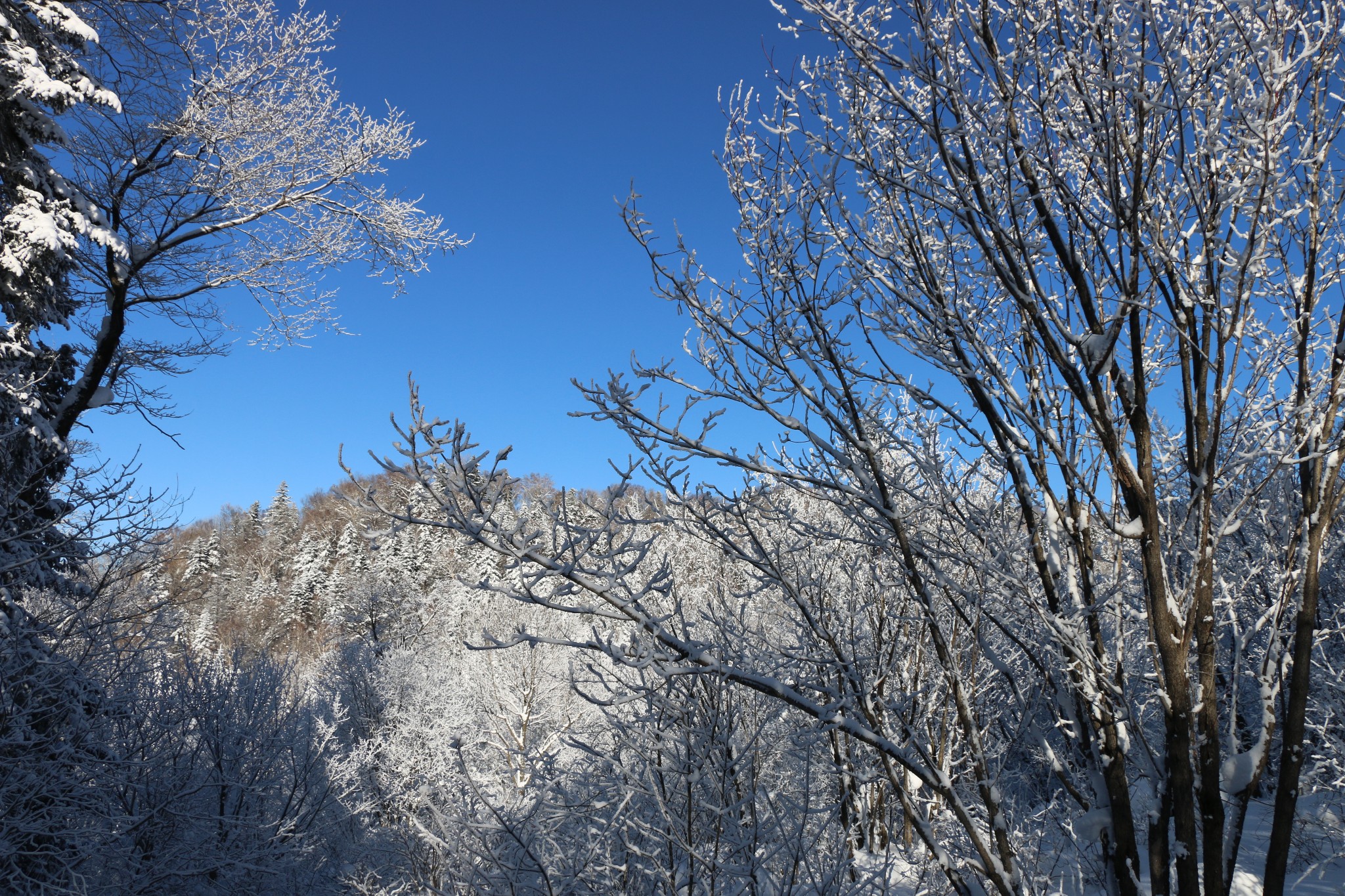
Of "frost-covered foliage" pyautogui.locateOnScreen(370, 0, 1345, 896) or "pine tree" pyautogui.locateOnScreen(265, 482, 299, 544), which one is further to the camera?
"pine tree" pyautogui.locateOnScreen(265, 482, 299, 544)

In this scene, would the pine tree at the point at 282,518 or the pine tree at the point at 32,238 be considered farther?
the pine tree at the point at 282,518

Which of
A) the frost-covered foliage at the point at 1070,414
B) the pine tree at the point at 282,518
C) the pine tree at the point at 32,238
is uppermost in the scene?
the pine tree at the point at 282,518

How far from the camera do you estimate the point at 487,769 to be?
1584 cm

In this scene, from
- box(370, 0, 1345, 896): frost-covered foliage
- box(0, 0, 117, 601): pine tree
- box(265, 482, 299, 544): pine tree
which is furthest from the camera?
box(265, 482, 299, 544): pine tree

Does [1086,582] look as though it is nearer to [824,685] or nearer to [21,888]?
[824,685]

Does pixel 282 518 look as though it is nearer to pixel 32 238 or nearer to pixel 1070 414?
pixel 32 238

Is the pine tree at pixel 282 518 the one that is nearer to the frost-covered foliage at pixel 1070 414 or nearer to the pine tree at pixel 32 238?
the pine tree at pixel 32 238

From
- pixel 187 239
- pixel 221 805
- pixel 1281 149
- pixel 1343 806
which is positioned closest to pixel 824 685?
pixel 1281 149

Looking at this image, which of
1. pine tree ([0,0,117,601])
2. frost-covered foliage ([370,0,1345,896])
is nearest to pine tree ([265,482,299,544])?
pine tree ([0,0,117,601])

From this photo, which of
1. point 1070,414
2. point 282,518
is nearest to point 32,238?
point 1070,414

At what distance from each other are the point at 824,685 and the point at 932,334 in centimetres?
135

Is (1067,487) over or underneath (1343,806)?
over

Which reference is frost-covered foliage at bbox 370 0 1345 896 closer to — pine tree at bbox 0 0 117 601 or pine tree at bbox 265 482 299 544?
pine tree at bbox 0 0 117 601

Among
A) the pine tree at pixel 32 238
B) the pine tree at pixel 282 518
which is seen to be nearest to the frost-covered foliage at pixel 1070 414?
the pine tree at pixel 32 238
